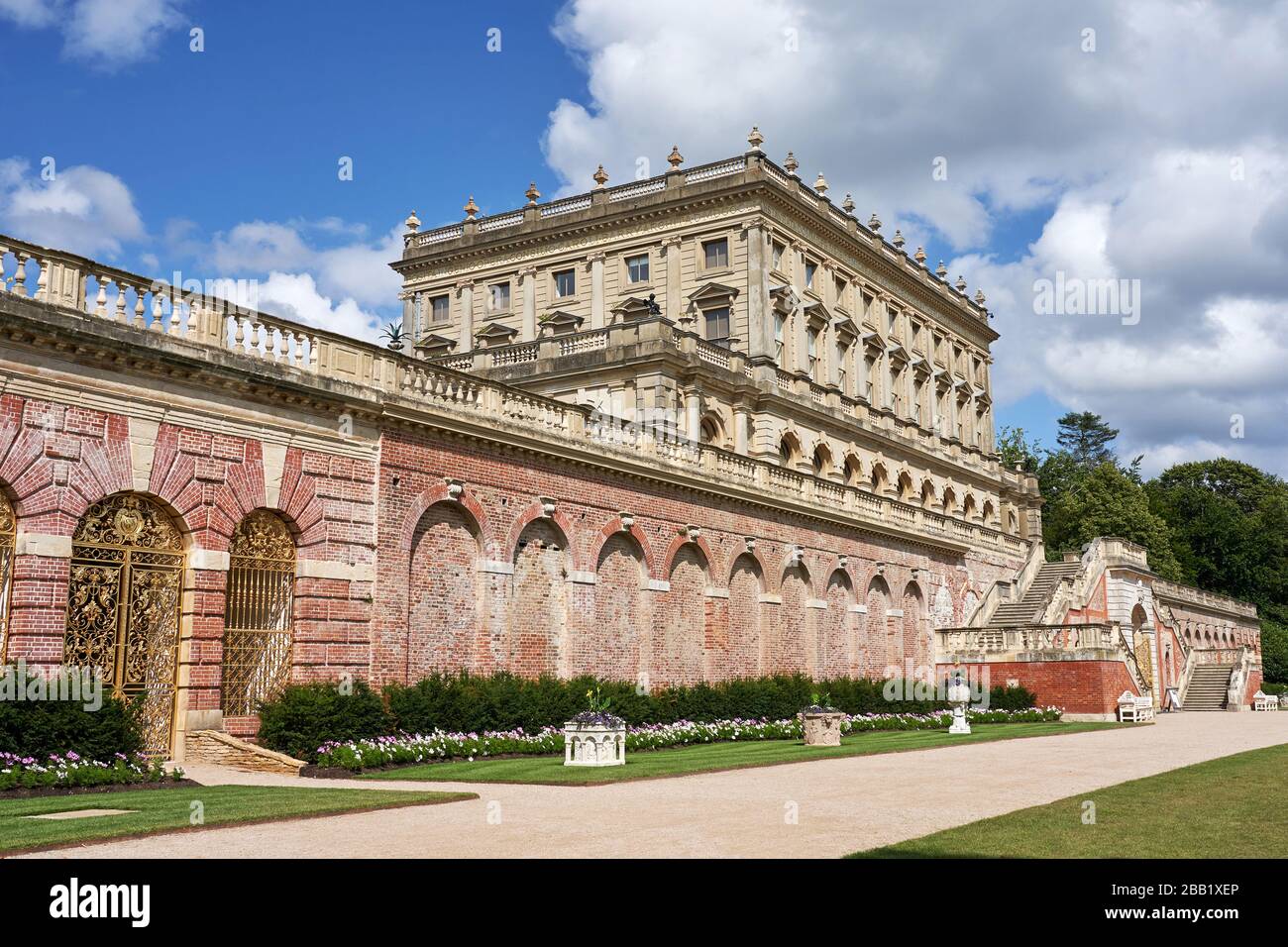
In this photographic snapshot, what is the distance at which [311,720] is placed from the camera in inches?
726

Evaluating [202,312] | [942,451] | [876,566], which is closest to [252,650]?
[202,312]

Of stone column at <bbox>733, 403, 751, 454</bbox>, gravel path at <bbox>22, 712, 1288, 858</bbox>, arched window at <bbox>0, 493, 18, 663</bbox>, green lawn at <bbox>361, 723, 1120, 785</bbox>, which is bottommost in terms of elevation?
green lawn at <bbox>361, 723, 1120, 785</bbox>

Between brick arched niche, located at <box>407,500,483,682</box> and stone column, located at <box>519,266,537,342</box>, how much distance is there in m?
32.0

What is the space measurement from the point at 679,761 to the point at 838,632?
1714 centimetres

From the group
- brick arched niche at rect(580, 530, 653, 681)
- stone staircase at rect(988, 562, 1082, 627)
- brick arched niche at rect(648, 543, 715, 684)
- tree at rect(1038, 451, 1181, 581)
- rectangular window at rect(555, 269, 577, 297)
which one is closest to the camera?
brick arched niche at rect(580, 530, 653, 681)

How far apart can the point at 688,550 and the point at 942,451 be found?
35.7 metres

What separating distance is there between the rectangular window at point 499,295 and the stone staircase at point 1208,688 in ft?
118

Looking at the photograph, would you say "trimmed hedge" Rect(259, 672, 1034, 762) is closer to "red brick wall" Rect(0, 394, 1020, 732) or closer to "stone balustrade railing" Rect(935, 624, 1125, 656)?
"red brick wall" Rect(0, 394, 1020, 732)

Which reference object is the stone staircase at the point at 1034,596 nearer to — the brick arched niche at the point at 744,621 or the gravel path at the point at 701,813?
the brick arched niche at the point at 744,621

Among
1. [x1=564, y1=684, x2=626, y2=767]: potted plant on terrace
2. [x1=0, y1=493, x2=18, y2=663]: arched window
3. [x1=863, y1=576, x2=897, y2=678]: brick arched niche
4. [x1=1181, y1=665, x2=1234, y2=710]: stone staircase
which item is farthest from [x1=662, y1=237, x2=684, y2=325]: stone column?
[x1=0, y1=493, x2=18, y2=663]: arched window

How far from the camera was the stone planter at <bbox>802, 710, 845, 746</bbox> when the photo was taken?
2458cm

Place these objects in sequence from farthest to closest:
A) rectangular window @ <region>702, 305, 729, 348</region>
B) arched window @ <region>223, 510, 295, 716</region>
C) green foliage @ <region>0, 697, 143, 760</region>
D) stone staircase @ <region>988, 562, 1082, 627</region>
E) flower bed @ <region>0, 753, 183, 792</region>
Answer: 1. rectangular window @ <region>702, 305, 729, 348</region>
2. stone staircase @ <region>988, 562, 1082, 627</region>
3. arched window @ <region>223, 510, 295, 716</region>
4. green foliage @ <region>0, 697, 143, 760</region>
5. flower bed @ <region>0, 753, 183, 792</region>

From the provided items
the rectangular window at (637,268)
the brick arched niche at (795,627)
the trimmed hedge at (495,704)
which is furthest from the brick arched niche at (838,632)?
the rectangular window at (637,268)
